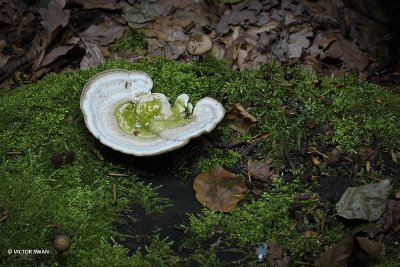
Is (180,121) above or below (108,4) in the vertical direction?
above

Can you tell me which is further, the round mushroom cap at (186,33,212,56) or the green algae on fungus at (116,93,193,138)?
the round mushroom cap at (186,33,212,56)

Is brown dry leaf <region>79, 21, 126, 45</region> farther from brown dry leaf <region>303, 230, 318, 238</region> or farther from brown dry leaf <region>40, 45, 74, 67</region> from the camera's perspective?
brown dry leaf <region>303, 230, 318, 238</region>

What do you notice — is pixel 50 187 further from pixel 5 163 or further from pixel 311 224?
pixel 311 224

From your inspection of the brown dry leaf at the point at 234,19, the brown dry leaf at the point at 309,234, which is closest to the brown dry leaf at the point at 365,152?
the brown dry leaf at the point at 309,234

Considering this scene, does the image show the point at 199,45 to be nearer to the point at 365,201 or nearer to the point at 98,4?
the point at 365,201

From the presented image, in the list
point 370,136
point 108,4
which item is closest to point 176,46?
point 108,4

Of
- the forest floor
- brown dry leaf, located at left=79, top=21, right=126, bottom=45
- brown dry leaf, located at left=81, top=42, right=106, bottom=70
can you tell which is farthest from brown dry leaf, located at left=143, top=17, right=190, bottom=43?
the forest floor

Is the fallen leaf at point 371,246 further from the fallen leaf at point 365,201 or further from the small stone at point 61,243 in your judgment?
the small stone at point 61,243
